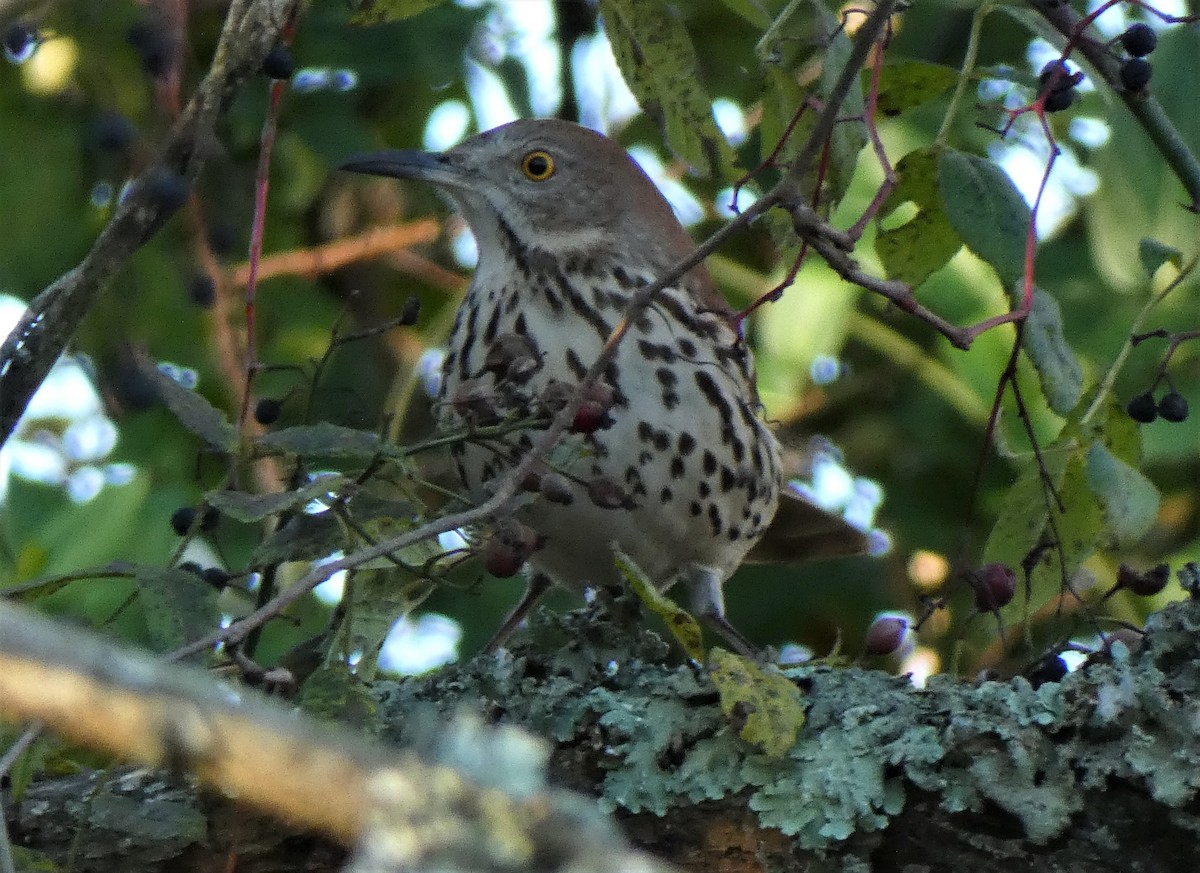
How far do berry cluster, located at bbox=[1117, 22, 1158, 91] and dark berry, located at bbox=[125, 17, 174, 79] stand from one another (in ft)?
3.93

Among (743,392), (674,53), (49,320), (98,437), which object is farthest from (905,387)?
(49,320)

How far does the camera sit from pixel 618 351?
2.94 metres

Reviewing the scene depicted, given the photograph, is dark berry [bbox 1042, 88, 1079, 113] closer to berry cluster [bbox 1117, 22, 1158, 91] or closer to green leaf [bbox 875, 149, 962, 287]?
berry cluster [bbox 1117, 22, 1158, 91]

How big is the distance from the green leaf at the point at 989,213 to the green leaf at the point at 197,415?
0.95 metres

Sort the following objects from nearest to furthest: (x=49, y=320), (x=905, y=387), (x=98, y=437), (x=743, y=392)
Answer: (x=49, y=320)
(x=743, y=392)
(x=98, y=437)
(x=905, y=387)

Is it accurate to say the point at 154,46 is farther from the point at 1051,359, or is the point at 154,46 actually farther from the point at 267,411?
the point at 1051,359

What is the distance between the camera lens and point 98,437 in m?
4.52

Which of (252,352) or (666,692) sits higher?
(252,352)

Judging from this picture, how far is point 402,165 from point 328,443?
167 cm

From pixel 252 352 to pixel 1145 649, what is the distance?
1.18 meters

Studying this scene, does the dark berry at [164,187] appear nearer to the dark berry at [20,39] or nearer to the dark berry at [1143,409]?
the dark berry at [20,39]

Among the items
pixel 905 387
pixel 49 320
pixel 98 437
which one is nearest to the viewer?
pixel 49 320

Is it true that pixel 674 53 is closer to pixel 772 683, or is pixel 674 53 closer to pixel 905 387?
pixel 772 683

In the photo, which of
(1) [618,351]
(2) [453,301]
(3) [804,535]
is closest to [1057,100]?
(1) [618,351]
